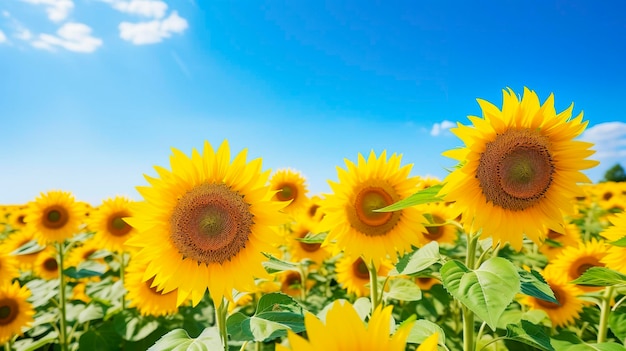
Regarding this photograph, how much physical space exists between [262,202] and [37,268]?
7.30 metres

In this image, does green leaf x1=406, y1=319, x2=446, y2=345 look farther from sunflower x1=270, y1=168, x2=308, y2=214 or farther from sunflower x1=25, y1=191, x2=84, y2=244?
sunflower x1=25, y1=191, x2=84, y2=244

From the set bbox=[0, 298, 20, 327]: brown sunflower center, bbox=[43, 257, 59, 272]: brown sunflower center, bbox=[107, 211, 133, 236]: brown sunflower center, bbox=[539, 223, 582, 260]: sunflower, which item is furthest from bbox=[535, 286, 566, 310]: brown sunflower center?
bbox=[43, 257, 59, 272]: brown sunflower center

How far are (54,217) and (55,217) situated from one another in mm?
15

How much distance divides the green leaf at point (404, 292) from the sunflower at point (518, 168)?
3.64 ft

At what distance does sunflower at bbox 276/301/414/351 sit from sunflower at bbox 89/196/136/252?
6250mm

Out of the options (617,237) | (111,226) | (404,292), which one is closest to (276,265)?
(404,292)

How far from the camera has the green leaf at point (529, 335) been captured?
7.49ft

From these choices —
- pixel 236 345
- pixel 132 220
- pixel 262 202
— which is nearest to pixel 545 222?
pixel 262 202

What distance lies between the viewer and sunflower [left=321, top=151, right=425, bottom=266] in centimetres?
371

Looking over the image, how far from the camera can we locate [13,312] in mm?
5535

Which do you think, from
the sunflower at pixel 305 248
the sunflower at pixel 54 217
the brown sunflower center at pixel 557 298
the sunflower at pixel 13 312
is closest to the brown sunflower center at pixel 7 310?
the sunflower at pixel 13 312

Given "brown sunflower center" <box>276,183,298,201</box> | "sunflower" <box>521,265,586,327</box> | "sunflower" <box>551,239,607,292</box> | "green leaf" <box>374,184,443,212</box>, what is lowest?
"sunflower" <box>521,265,586,327</box>

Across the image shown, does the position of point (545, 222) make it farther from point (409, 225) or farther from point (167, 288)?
point (167, 288)

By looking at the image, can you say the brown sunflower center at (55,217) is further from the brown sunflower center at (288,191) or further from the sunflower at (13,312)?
the brown sunflower center at (288,191)
